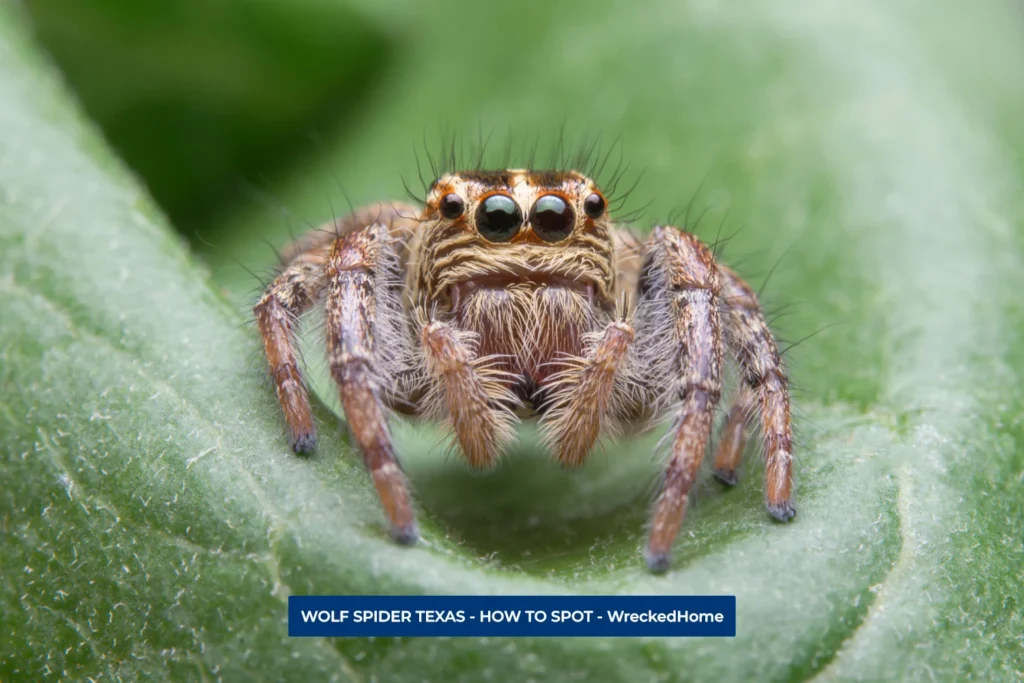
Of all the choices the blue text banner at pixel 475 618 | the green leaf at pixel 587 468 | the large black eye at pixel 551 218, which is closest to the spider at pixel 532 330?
the large black eye at pixel 551 218

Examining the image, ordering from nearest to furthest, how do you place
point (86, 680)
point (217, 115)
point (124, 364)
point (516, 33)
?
point (86, 680) < point (124, 364) < point (516, 33) < point (217, 115)

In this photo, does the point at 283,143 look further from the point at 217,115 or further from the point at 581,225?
the point at 581,225

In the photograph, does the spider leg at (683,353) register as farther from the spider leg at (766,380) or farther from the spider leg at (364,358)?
the spider leg at (364,358)

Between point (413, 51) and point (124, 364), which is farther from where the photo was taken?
point (413, 51)

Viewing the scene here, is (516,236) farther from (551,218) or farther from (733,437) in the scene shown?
(733,437)

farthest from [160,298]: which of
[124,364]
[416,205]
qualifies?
[416,205]

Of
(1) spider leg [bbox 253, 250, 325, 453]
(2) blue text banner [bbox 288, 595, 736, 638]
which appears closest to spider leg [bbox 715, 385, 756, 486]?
(2) blue text banner [bbox 288, 595, 736, 638]
